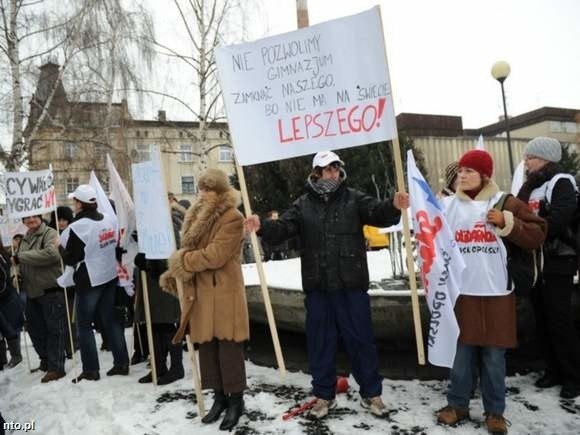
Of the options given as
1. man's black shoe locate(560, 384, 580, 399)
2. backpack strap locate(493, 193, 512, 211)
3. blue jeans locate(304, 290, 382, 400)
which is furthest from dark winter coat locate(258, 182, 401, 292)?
man's black shoe locate(560, 384, 580, 399)

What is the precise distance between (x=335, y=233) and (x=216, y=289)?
3.23ft

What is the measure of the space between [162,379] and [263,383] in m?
0.99

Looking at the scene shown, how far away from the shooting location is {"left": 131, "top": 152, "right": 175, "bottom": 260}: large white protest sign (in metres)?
4.14

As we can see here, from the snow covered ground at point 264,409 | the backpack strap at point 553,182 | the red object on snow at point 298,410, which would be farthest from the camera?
the backpack strap at point 553,182

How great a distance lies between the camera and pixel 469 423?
3406 millimetres

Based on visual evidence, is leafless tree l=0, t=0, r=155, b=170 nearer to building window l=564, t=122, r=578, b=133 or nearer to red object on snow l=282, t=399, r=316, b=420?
red object on snow l=282, t=399, r=316, b=420

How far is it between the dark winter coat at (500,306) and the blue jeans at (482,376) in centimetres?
10

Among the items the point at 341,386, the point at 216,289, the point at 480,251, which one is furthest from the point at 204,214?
the point at 480,251

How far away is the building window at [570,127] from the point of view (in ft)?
124

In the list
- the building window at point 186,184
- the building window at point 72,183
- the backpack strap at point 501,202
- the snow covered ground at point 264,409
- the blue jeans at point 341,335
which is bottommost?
the snow covered ground at point 264,409

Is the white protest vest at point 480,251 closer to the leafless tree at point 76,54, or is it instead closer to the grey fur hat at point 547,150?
the grey fur hat at point 547,150

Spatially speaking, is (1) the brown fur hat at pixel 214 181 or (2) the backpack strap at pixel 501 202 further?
(1) the brown fur hat at pixel 214 181

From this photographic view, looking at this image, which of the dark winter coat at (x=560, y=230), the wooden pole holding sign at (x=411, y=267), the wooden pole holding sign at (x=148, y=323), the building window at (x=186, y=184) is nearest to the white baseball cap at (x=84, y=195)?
the wooden pole holding sign at (x=148, y=323)

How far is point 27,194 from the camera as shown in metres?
6.04
